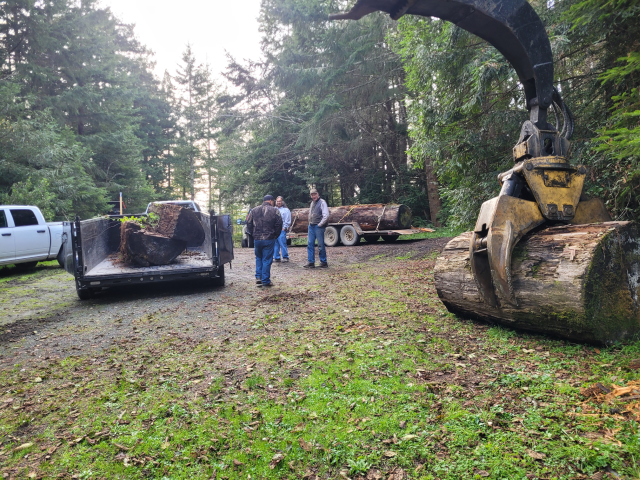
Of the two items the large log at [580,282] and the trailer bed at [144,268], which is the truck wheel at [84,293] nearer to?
the trailer bed at [144,268]

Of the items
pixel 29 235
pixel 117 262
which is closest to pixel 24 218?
pixel 29 235

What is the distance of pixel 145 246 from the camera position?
7523 millimetres

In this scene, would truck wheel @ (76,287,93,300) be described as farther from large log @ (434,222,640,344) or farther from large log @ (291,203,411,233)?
large log @ (291,203,411,233)

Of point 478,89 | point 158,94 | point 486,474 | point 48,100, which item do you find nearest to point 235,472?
point 486,474

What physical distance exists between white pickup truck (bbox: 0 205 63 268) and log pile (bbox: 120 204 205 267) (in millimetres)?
3633

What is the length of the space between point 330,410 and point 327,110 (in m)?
19.0

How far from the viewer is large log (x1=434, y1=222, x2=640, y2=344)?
335cm

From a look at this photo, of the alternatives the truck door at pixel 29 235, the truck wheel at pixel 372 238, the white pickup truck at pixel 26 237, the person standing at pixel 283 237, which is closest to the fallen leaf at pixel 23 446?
the white pickup truck at pixel 26 237

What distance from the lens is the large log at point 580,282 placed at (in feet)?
11.0

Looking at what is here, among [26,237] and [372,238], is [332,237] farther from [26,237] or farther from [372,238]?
[26,237]

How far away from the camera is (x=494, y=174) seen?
8.01 metres

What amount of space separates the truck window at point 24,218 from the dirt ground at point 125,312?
5.33 ft

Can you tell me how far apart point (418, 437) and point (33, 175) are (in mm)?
17289

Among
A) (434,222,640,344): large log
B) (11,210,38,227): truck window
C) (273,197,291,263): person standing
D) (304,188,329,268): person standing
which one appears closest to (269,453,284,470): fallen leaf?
(434,222,640,344): large log
